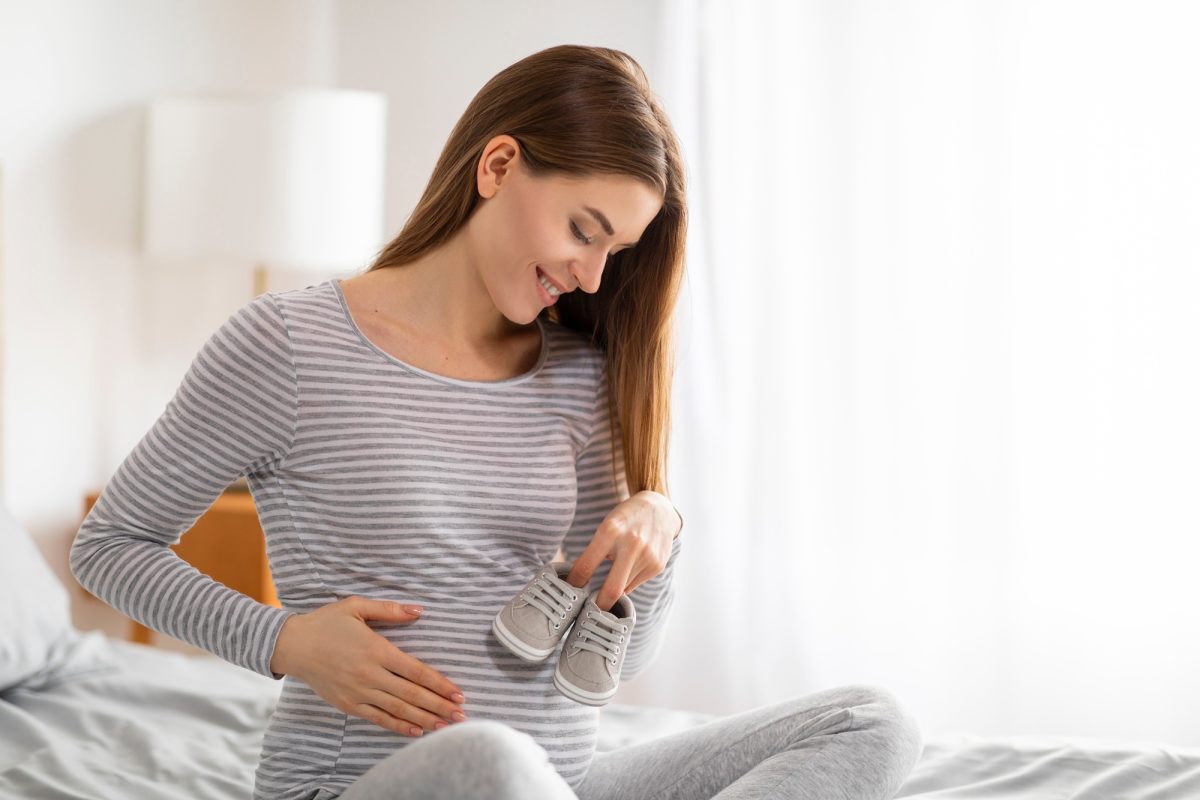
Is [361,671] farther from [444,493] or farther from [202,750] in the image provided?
[202,750]

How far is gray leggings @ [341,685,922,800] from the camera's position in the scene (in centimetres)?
82

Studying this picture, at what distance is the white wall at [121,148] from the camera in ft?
7.48

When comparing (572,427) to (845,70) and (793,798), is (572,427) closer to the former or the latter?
(793,798)

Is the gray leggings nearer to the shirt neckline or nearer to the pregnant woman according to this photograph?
the pregnant woman


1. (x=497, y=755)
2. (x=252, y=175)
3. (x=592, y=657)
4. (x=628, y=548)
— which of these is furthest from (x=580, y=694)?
(x=252, y=175)

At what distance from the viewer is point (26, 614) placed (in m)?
1.70

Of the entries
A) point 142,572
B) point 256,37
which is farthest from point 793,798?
point 256,37

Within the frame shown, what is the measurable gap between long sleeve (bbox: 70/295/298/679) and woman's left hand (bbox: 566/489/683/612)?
0.90 ft

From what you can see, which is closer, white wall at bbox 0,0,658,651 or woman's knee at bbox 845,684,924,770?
woman's knee at bbox 845,684,924,770

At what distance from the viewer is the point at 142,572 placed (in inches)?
42.3

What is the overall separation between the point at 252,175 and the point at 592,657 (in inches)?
65.3

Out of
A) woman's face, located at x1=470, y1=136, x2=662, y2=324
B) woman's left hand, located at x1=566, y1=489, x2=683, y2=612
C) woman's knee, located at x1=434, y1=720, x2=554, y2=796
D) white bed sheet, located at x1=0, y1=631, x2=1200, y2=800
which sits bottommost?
white bed sheet, located at x1=0, y1=631, x2=1200, y2=800

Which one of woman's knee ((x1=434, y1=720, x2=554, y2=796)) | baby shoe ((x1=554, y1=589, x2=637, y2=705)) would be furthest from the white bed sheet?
woman's knee ((x1=434, y1=720, x2=554, y2=796))

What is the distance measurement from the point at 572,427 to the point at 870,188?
1625 mm
